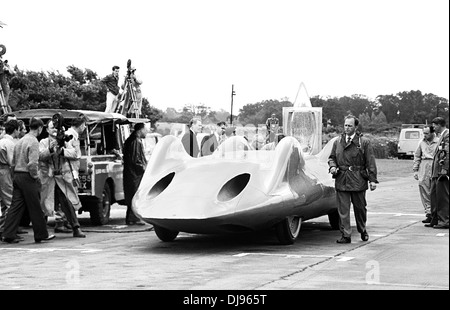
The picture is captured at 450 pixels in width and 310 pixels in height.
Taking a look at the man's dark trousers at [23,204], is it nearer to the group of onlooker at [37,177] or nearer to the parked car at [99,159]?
the group of onlooker at [37,177]

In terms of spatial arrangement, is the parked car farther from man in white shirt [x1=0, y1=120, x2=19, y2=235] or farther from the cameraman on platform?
man in white shirt [x1=0, y1=120, x2=19, y2=235]

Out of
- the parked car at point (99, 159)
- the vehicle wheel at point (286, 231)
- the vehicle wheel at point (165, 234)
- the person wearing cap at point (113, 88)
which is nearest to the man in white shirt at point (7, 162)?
the parked car at point (99, 159)

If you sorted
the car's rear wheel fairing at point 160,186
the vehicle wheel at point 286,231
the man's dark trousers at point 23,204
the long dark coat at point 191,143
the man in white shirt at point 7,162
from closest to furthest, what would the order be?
the vehicle wheel at point 286,231 < the car's rear wheel fairing at point 160,186 < the man's dark trousers at point 23,204 < the man in white shirt at point 7,162 < the long dark coat at point 191,143

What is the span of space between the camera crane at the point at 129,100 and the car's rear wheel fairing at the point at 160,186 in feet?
29.4

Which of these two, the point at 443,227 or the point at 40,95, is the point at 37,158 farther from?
the point at 40,95

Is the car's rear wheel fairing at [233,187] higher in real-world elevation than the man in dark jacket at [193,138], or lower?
lower

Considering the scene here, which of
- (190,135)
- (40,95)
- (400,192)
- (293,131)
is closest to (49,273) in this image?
(190,135)

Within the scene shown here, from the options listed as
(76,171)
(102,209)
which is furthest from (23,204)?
(102,209)

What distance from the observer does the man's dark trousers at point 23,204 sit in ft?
45.0

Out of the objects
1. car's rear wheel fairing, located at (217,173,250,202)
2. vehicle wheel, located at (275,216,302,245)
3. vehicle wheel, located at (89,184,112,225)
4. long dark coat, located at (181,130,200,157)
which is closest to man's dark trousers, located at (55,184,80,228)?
vehicle wheel, located at (89,184,112,225)

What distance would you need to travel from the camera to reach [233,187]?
41.1ft

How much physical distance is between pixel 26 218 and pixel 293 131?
5.37m

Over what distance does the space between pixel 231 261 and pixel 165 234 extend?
8.28ft

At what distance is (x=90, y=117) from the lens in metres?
16.9
